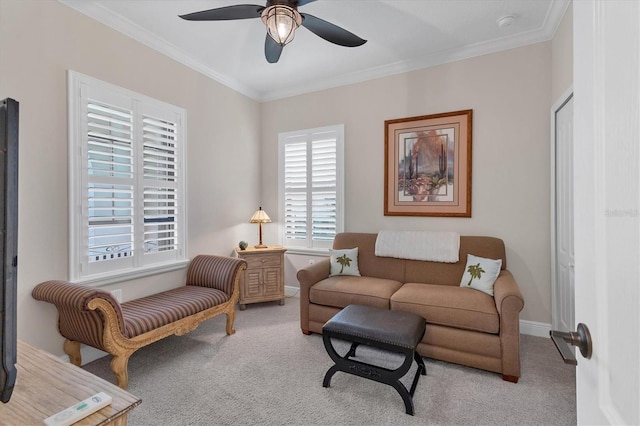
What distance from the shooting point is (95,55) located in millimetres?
2617

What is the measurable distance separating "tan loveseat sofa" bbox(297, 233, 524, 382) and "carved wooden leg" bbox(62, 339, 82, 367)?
1.89 meters

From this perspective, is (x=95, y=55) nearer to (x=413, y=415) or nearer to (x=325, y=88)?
(x=325, y=88)

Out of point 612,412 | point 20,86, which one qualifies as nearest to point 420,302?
point 612,412

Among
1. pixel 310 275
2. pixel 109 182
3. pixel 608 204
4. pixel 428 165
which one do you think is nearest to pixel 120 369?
pixel 109 182

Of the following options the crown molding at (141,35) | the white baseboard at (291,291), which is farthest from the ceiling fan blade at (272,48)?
the white baseboard at (291,291)

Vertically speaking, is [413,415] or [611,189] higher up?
[611,189]

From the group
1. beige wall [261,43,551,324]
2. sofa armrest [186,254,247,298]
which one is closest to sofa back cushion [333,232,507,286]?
beige wall [261,43,551,324]

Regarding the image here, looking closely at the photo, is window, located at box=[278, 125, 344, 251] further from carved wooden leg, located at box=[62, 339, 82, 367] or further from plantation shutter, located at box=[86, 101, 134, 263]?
carved wooden leg, located at box=[62, 339, 82, 367]

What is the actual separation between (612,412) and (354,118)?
12.2 feet

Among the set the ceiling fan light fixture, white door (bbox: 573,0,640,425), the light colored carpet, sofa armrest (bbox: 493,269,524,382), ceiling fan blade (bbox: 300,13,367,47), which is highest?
ceiling fan blade (bbox: 300,13,367,47)

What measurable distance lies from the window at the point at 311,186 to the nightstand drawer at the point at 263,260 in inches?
17.1

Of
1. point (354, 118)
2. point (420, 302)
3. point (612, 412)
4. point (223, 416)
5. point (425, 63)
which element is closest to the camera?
point (612, 412)

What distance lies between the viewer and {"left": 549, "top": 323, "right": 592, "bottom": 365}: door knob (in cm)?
70

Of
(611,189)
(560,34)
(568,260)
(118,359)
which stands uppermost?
(560,34)
